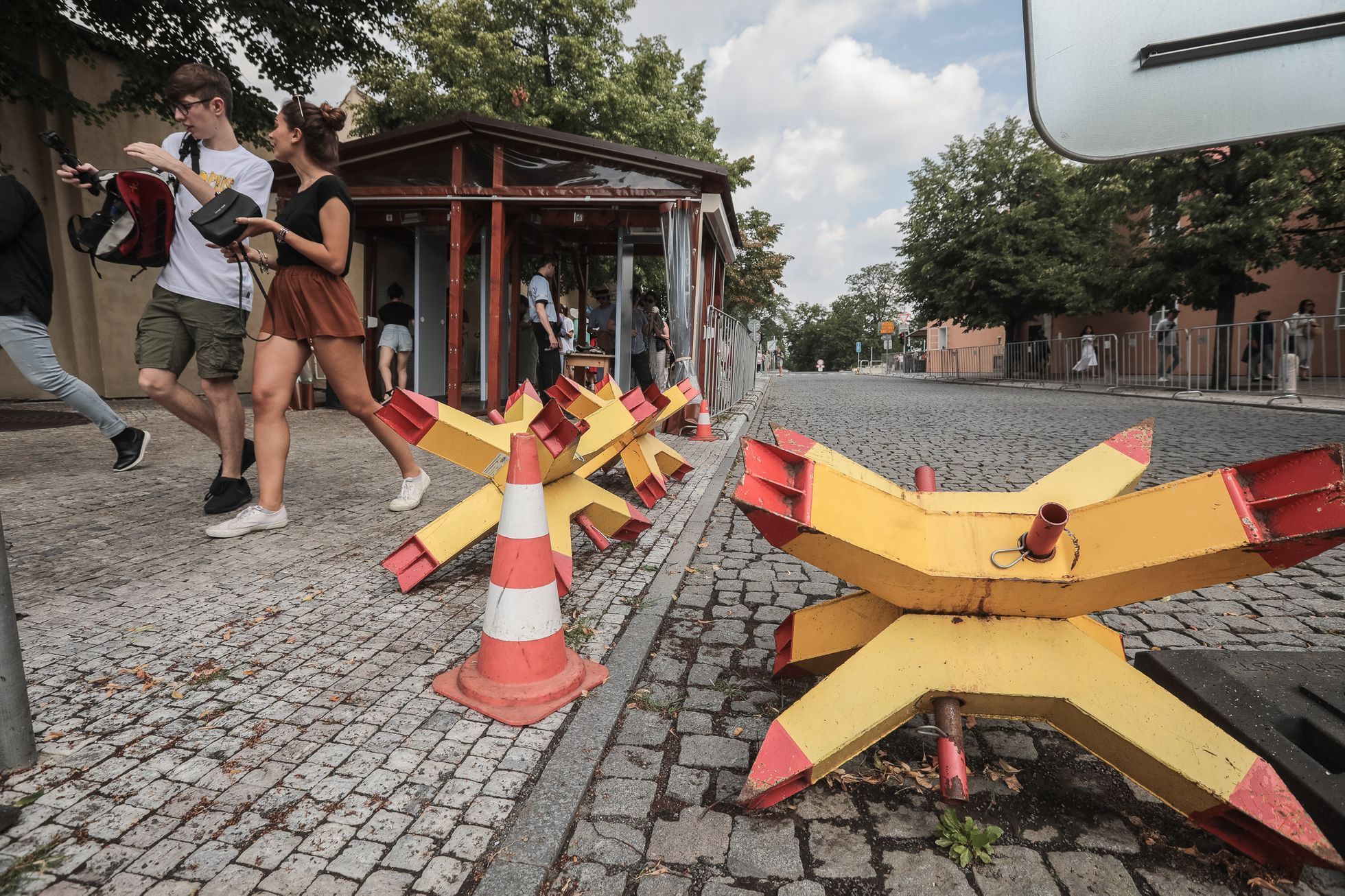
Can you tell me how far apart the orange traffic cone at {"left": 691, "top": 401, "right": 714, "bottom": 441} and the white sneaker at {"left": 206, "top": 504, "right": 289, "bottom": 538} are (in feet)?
16.9

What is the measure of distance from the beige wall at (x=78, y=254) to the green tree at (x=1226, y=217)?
61.5 ft

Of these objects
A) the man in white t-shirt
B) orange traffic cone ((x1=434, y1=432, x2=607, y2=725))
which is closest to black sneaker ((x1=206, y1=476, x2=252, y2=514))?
the man in white t-shirt

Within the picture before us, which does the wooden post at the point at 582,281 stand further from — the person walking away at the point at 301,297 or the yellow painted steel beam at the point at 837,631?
the yellow painted steel beam at the point at 837,631

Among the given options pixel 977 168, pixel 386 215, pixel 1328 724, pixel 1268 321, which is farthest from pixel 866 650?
pixel 977 168

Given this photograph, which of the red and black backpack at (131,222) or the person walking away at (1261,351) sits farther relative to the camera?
the person walking away at (1261,351)

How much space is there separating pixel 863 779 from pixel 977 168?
2908cm

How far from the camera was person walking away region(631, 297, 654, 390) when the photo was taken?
10469 millimetres

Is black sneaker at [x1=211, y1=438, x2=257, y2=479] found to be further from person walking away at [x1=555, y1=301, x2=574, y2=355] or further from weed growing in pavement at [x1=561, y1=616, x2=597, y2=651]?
person walking away at [x1=555, y1=301, x2=574, y2=355]

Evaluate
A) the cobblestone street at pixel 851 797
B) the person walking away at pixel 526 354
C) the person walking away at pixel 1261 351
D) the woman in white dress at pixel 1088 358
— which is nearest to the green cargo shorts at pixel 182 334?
the cobblestone street at pixel 851 797

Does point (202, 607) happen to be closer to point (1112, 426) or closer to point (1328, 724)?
point (1328, 724)

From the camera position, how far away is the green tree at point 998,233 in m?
24.5

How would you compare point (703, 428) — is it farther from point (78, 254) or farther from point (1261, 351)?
point (1261, 351)

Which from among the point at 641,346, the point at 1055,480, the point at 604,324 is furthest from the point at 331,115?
the point at 604,324

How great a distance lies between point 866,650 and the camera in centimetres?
174
